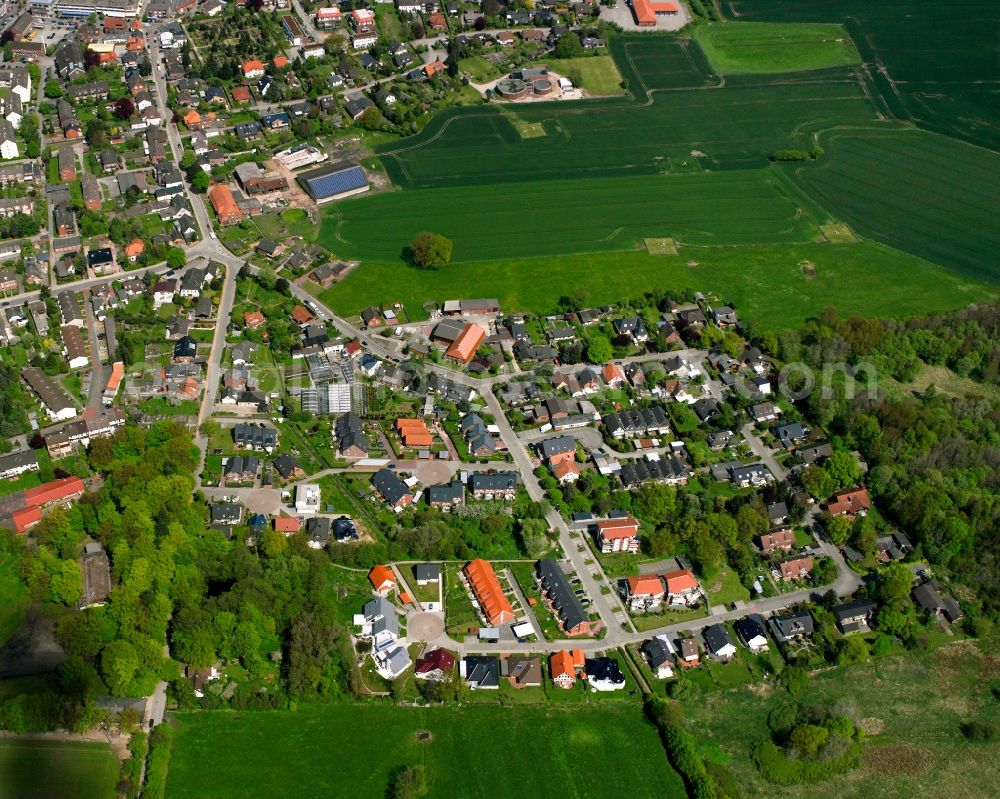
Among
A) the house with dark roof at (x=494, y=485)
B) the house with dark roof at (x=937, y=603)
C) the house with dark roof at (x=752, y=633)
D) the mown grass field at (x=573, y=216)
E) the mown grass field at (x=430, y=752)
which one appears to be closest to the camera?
the mown grass field at (x=430, y=752)

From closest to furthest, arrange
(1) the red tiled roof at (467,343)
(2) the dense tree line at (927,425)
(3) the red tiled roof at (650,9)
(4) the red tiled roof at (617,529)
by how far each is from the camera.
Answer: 1. (4) the red tiled roof at (617,529)
2. (2) the dense tree line at (927,425)
3. (1) the red tiled roof at (467,343)
4. (3) the red tiled roof at (650,9)

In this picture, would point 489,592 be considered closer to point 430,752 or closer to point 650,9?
point 430,752

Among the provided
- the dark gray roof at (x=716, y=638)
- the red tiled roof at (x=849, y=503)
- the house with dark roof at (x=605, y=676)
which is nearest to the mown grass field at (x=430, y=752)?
the house with dark roof at (x=605, y=676)

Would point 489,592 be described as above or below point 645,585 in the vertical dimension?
below

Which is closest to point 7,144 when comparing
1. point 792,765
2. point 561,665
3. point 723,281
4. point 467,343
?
point 467,343

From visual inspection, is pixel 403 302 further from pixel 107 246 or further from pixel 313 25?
pixel 313 25

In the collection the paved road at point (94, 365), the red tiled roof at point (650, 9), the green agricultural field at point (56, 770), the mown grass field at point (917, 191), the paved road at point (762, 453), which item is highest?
the red tiled roof at point (650, 9)

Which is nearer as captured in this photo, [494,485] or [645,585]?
[645,585]

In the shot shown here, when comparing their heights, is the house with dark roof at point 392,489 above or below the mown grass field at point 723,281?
below

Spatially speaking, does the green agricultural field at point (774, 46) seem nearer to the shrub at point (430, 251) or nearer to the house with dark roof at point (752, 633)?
the shrub at point (430, 251)
